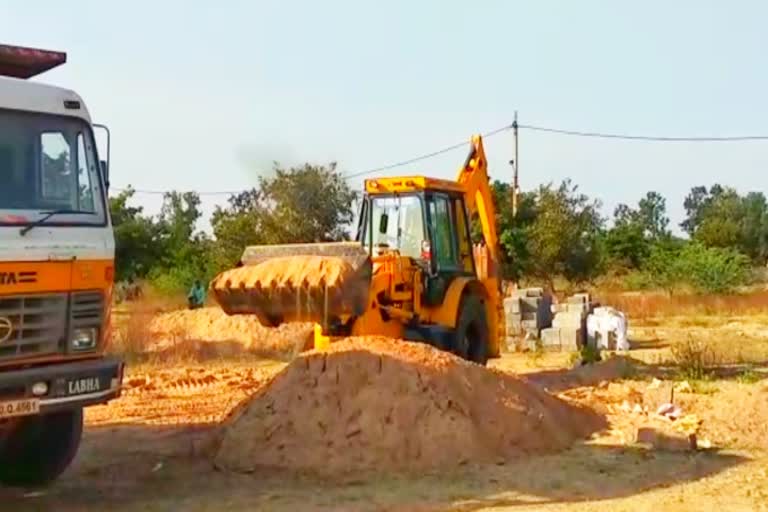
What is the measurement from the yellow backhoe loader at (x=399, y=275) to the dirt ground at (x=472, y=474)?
1.63 metres

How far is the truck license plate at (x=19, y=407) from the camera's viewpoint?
7.68m

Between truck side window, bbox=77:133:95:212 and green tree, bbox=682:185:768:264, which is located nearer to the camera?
truck side window, bbox=77:133:95:212

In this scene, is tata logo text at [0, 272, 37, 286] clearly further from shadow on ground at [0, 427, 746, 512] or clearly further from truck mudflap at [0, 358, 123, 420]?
shadow on ground at [0, 427, 746, 512]

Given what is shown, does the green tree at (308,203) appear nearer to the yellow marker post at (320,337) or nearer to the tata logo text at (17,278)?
the yellow marker post at (320,337)

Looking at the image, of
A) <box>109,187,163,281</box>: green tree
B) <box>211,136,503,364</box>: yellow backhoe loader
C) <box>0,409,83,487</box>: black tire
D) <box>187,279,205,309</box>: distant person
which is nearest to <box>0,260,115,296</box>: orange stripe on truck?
<box>0,409,83,487</box>: black tire

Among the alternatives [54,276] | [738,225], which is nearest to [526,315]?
[54,276]

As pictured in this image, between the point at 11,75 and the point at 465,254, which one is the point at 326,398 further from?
the point at 465,254

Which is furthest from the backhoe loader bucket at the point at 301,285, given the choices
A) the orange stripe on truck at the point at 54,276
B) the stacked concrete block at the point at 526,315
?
the stacked concrete block at the point at 526,315

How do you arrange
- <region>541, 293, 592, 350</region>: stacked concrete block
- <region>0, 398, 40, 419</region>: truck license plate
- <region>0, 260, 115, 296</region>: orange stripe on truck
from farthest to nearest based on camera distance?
1. <region>541, 293, 592, 350</region>: stacked concrete block
2. <region>0, 260, 115, 296</region>: orange stripe on truck
3. <region>0, 398, 40, 419</region>: truck license plate

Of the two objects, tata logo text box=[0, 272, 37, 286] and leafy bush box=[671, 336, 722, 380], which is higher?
tata logo text box=[0, 272, 37, 286]

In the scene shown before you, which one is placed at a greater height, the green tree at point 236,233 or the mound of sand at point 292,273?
the green tree at point 236,233

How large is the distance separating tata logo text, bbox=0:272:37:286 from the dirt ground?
2.05m

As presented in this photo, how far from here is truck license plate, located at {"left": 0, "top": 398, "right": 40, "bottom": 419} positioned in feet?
25.2

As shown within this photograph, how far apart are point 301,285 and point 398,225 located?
284 centimetres
